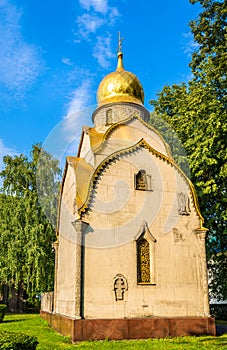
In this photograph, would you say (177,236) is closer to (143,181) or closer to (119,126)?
(143,181)

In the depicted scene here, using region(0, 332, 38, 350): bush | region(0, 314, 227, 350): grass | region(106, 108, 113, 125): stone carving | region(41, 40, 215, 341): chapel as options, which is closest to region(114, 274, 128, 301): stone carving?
region(41, 40, 215, 341): chapel

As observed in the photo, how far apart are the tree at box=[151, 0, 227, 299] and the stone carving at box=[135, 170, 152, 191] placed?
413 cm

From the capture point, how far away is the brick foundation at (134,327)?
1045 centimetres

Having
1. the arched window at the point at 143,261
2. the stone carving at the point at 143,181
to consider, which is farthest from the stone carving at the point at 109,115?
the arched window at the point at 143,261

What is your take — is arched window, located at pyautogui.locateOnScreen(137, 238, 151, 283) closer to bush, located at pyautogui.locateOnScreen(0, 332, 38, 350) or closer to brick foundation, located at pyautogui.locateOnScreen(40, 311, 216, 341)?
brick foundation, located at pyautogui.locateOnScreen(40, 311, 216, 341)

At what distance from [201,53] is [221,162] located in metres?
5.42

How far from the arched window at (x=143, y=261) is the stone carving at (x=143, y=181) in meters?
1.97

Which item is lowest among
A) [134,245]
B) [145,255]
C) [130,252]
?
[145,255]

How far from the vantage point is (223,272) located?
18.8 m

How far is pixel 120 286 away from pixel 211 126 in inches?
336

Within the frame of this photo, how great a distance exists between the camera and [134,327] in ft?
36.0

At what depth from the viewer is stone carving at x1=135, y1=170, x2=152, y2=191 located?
12.9 metres

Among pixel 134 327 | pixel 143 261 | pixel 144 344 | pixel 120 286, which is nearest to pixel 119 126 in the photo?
pixel 143 261

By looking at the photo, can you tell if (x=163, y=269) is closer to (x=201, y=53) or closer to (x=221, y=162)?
(x=221, y=162)
